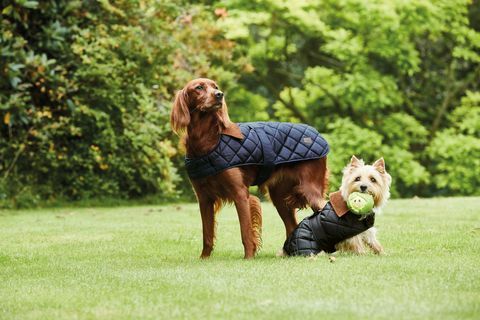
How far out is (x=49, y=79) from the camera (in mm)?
13109

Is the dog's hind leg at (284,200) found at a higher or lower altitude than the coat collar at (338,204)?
lower

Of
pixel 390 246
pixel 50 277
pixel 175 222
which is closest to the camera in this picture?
pixel 50 277

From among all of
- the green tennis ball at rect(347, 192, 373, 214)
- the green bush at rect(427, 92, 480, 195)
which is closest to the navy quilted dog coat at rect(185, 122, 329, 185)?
the green tennis ball at rect(347, 192, 373, 214)

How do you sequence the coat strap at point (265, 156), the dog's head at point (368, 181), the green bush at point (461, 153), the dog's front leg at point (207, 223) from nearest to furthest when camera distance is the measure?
the dog's head at point (368, 181) < the coat strap at point (265, 156) < the dog's front leg at point (207, 223) < the green bush at point (461, 153)

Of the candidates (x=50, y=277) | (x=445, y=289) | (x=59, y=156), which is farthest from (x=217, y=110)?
(x=59, y=156)

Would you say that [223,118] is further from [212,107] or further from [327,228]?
[327,228]

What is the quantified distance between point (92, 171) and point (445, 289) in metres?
10.7

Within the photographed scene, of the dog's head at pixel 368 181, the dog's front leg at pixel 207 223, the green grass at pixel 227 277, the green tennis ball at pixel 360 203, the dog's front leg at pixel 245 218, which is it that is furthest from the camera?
the dog's front leg at pixel 207 223

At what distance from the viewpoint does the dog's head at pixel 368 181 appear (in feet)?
20.9

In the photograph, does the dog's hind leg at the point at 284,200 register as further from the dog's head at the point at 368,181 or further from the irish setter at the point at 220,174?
the dog's head at the point at 368,181

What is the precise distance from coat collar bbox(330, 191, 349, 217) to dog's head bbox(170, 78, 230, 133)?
1.13 m

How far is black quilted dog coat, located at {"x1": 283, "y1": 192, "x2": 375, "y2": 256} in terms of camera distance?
6449 mm

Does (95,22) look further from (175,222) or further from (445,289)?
(445,289)

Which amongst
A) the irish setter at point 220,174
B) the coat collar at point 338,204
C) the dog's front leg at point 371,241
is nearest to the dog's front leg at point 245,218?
the irish setter at point 220,174
